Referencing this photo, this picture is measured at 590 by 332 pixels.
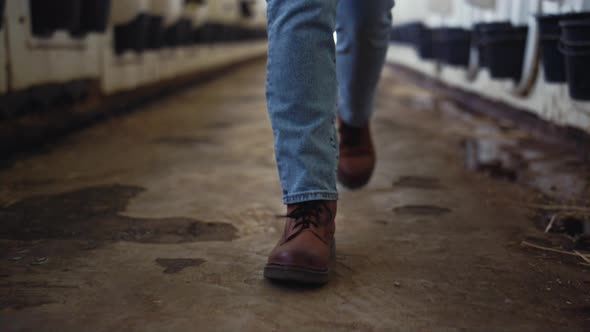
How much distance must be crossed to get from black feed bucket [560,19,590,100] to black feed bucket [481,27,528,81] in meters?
0.96

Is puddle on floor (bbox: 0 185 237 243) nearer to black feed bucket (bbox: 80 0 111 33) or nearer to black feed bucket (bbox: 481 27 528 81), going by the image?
black feed bucket (bbox: 80 0 111 33)

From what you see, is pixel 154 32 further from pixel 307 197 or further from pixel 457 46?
pixel 307 197

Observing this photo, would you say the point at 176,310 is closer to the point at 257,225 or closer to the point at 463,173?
the point at 257,225

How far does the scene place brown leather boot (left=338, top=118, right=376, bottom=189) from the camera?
1664mm

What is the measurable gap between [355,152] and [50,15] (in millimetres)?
1619

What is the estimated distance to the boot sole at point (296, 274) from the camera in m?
1.00

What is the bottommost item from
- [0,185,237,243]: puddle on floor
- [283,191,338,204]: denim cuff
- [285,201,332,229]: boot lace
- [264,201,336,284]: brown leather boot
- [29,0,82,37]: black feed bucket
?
[0,185,237,243]: puddle on floor

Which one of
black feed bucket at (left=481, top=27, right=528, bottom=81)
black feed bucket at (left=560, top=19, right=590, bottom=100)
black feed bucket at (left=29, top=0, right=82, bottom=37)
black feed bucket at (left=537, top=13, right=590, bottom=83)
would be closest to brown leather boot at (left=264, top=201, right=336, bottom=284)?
black feed bucket at (left=560, top=19, right=590, bottom=100)

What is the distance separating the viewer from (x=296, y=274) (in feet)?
3.29

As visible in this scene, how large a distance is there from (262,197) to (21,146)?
44.1 inches

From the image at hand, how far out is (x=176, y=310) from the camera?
91 cm

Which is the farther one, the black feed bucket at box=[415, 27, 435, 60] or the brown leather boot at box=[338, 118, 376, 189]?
the black feed bucket at box=[415, 27, 435, 60]

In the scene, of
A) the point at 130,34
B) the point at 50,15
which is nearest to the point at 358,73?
the point at 50,15

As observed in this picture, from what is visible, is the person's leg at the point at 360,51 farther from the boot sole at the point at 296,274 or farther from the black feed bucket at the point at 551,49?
the black feed bucket at the point at 551,49
